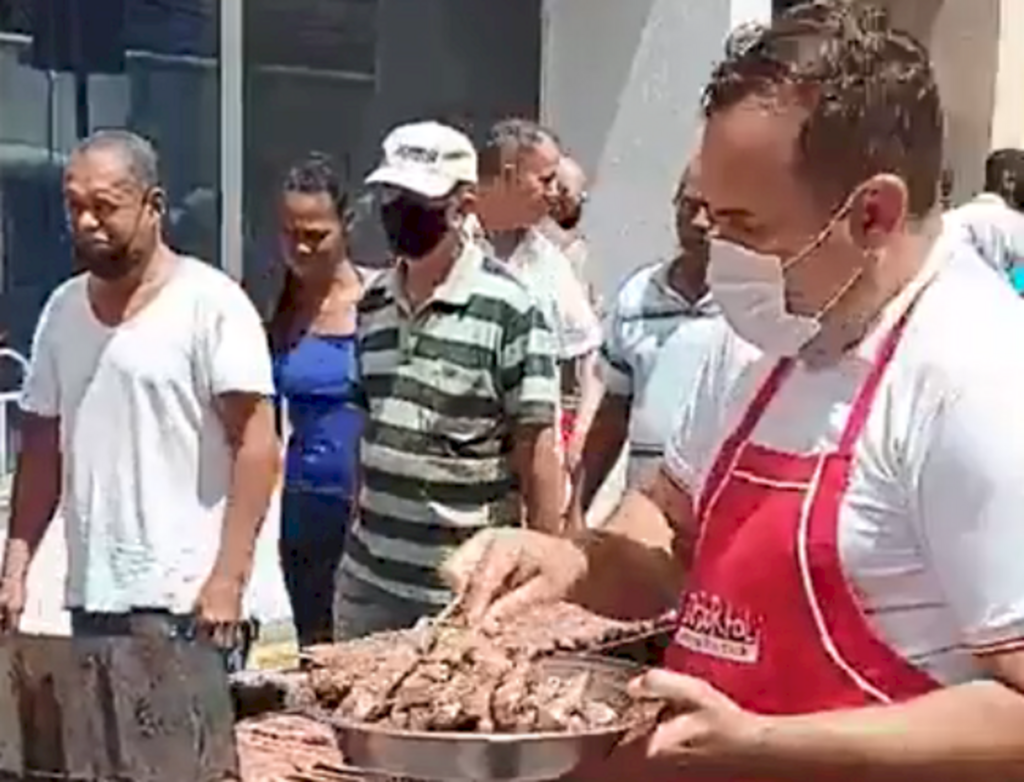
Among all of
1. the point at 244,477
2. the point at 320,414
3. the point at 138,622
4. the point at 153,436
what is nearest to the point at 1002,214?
the point at 320,414

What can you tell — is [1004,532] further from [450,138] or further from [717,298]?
[450,138]

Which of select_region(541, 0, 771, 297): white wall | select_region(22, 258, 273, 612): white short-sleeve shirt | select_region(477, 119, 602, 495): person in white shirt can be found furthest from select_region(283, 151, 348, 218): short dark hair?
select_region(541, 0, 771, 297): white wall

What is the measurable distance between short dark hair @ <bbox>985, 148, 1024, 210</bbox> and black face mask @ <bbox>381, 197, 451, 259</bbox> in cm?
217

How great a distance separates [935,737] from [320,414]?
2.87 m

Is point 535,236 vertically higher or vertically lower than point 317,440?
higher

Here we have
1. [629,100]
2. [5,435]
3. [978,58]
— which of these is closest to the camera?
[5,435]

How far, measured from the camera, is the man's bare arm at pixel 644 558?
221 cm

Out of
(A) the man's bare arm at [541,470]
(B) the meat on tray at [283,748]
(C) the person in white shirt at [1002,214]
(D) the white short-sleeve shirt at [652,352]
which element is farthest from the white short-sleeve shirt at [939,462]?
(D) the white short-sleeve shirt at [652,352]

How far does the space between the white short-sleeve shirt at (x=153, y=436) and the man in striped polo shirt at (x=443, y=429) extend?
255mm

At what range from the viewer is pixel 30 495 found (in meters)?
4.10

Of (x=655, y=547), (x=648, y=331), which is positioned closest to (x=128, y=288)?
(x=648, y=331)

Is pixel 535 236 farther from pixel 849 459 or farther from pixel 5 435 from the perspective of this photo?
pixel 849 459

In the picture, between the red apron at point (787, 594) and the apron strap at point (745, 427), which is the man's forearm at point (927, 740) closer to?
the red apron at point (787, 594)

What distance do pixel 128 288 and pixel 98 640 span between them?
61.5 inches
